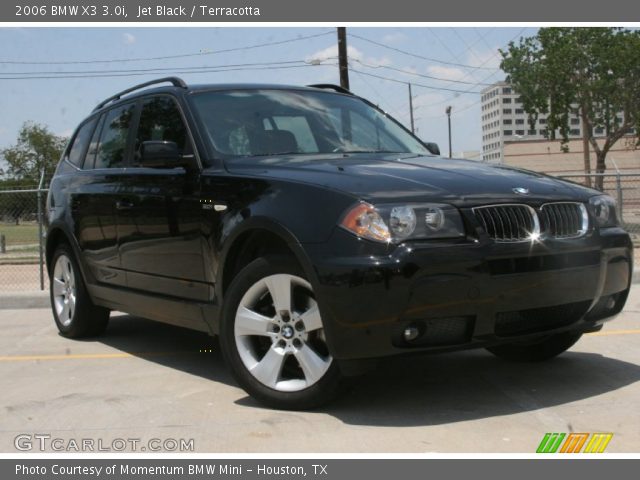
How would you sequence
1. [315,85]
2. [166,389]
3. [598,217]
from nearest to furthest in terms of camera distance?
1. [598,217]
2. [166,389]
3. [315,85]

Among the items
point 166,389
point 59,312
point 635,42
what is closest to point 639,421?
point 166,389

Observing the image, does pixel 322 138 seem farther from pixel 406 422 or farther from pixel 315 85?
pixel 406 422

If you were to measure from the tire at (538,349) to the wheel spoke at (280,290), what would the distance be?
5.01 ft

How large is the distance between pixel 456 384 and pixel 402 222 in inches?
56.2

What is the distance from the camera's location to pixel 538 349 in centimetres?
527

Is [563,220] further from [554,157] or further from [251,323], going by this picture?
[554,157]

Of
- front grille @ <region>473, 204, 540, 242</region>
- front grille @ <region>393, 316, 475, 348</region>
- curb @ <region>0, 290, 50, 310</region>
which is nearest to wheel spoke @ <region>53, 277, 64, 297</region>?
curb @ <region>0, 290, 50, 310</region>

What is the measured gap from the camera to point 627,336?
6.34m

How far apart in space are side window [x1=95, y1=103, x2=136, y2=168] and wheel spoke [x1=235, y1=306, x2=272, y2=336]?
2157 millimetres

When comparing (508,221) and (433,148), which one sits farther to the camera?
(433,148)

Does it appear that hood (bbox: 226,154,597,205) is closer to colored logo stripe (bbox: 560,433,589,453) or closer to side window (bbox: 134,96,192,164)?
side window (bbox: 134,96,192,164)

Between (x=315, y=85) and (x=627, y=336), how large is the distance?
10.3 feet

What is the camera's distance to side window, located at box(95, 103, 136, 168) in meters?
6.12

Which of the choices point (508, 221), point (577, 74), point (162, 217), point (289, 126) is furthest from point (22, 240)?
point (577, 74)
